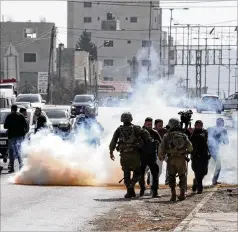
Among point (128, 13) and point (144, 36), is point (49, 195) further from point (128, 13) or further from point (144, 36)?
point (128, 13)

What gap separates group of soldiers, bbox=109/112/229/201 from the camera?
1777cm

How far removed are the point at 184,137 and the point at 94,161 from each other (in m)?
5.52

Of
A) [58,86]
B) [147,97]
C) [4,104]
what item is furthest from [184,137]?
[58,86]

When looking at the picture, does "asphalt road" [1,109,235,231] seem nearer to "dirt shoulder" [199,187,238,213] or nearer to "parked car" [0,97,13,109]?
"dirt shoulder" [199,187,238,213]

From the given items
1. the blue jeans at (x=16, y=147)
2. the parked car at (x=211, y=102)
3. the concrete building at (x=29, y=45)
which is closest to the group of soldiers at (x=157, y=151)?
the blue jeans at (x=16, y=147)

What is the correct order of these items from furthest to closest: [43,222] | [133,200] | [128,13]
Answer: [128,13] → [133,200] → [43,222]

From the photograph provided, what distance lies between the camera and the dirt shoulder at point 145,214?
13956 millimetres

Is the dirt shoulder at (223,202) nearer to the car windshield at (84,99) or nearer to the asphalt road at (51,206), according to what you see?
the asphalt road at (51,206)

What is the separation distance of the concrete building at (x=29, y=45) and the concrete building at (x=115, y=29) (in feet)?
63.4

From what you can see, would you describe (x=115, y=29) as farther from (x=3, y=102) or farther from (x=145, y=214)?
(x=145, y=214)

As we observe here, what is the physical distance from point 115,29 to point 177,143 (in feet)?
366

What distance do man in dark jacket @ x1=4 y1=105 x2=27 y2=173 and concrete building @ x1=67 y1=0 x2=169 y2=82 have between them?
87267 mm

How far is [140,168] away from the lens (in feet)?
60.5

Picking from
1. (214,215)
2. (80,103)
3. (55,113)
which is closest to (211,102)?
(80,103)
